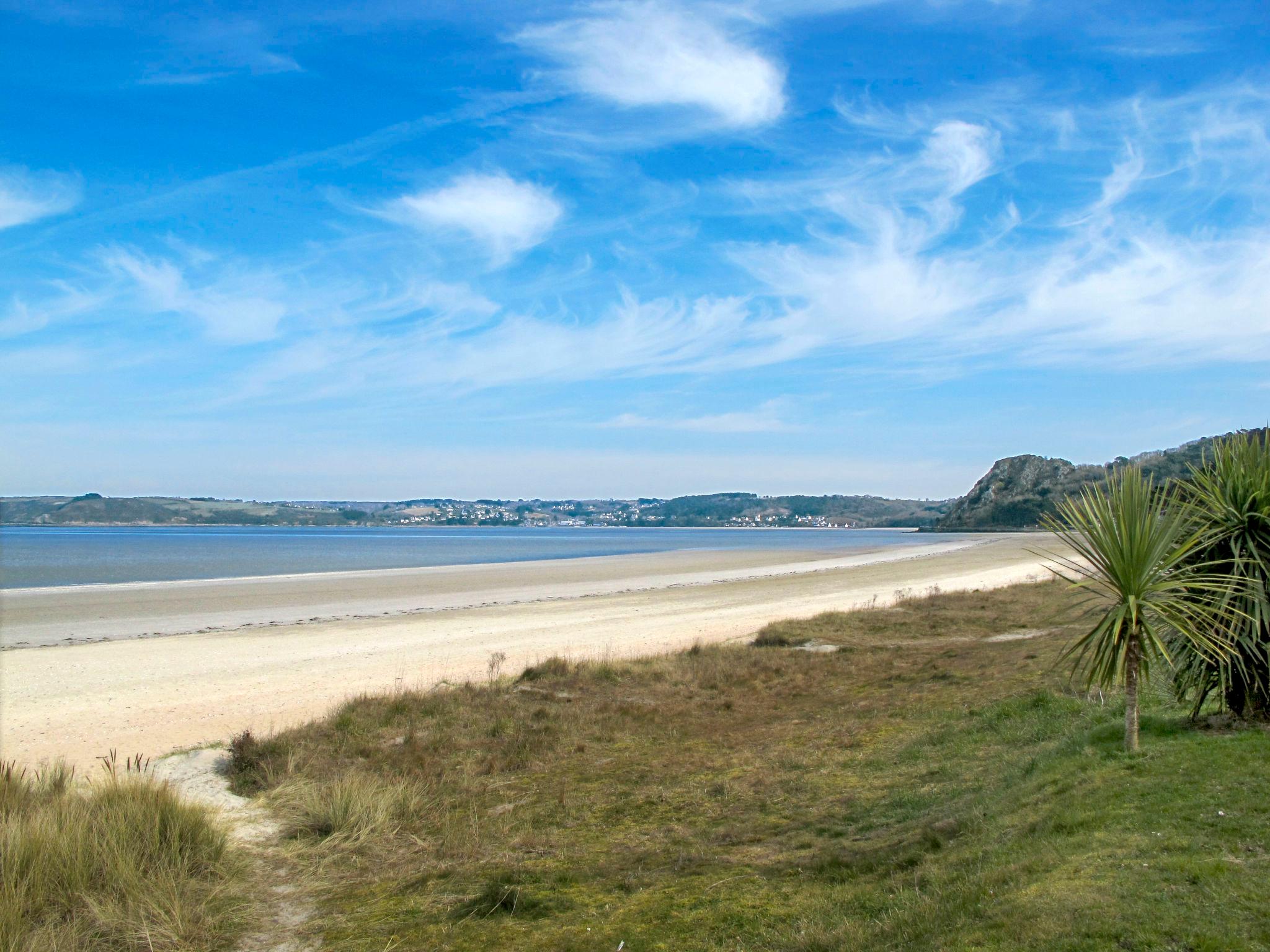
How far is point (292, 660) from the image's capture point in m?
22.4

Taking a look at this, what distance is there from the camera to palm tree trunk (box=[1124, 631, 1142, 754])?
7.10 metres

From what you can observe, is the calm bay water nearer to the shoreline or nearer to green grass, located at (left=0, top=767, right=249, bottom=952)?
the shoreline

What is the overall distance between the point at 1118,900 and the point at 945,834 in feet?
8.07

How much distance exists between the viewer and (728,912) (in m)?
6.21

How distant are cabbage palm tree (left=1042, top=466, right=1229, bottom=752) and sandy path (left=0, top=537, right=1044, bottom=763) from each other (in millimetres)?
12282

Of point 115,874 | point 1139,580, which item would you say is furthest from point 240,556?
point 1139,580

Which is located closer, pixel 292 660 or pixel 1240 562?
pixel 1240 562

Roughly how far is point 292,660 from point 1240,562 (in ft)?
68.4

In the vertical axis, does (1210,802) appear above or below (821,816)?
above

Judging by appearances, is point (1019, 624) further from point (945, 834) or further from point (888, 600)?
point (945, 834)

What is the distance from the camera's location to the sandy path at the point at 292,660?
1482 centimetres

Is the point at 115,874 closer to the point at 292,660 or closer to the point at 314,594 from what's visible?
the point at 292,660

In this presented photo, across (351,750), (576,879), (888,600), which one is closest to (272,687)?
(351,750)

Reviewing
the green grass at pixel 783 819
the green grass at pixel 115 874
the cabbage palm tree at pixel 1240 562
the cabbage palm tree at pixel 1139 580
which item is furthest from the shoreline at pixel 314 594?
the cabbage palm tree at pixel 1240 562
